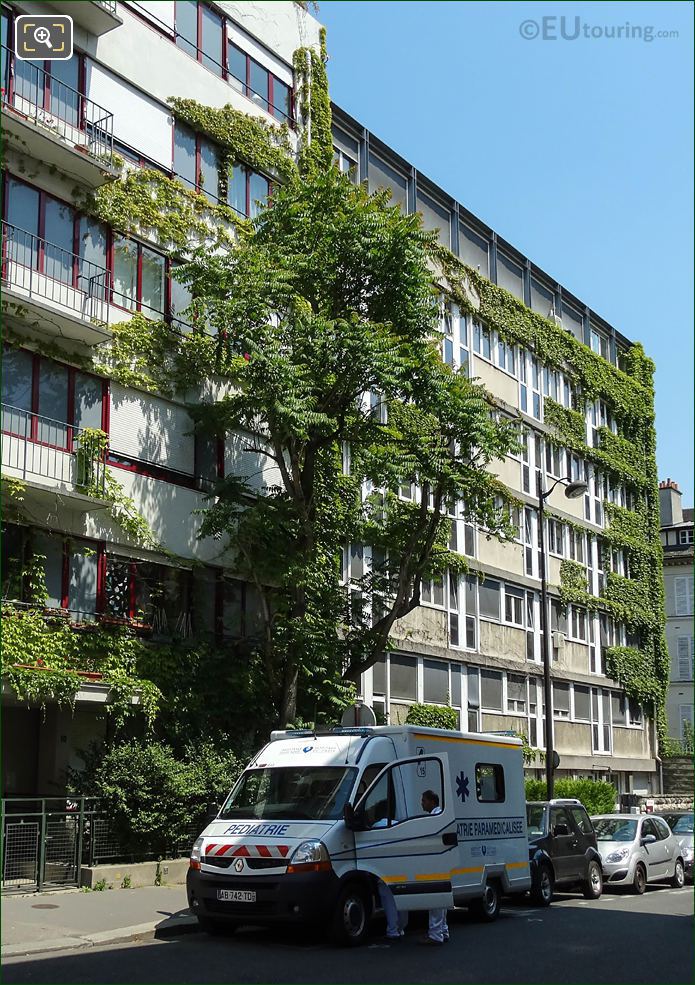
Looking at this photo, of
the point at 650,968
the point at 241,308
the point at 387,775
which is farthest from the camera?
the point at 241,308

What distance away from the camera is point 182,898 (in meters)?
18.3

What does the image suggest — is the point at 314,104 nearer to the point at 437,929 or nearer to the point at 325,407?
the point at 325,407

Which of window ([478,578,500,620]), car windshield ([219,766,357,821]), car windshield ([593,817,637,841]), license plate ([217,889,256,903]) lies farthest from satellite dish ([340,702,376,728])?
window ([478,578,500,620])

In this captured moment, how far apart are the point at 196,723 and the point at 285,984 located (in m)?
12.0

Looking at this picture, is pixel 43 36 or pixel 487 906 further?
pixel 43 36

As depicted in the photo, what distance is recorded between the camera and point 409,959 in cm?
1366

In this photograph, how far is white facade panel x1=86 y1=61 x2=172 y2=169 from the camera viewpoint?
81.4 feet

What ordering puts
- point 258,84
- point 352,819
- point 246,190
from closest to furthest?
point 352,819 < point 246,190 < point 258,84

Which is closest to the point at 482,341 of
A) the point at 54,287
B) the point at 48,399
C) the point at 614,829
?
the point at 614,829

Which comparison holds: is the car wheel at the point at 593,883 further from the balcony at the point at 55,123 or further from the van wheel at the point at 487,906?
the balcony at the point at 55,123

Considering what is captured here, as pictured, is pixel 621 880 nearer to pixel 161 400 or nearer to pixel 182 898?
pixel 182 898

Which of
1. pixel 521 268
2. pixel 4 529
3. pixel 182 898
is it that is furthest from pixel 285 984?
pixel 521 268

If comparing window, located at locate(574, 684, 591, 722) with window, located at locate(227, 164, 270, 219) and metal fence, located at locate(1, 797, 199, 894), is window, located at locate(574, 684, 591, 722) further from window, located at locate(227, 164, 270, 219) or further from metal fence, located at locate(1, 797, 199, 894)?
metal fence, located at locate(1, 797, 199, 894)

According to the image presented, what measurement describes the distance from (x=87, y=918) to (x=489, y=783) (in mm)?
6376
